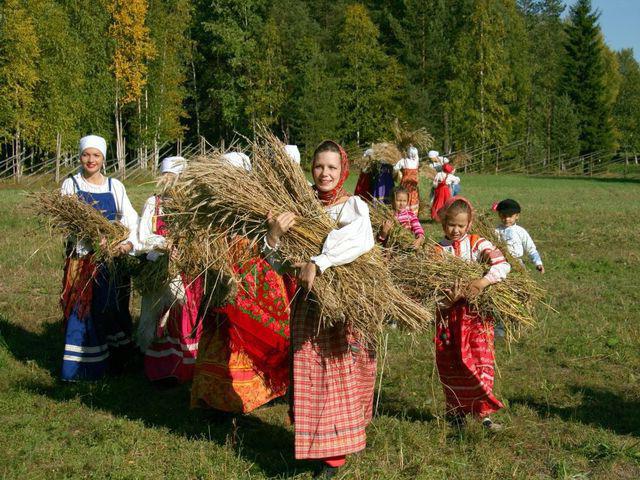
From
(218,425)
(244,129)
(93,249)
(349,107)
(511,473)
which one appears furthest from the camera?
(349,107)

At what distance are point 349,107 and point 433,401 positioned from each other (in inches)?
1633

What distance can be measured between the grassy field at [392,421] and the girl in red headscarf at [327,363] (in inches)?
9.3

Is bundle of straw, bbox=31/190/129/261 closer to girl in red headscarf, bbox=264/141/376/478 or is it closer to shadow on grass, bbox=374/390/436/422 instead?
girl in red headscarf, bbox=264/141/376/478

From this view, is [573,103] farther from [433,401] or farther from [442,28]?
[433,401]

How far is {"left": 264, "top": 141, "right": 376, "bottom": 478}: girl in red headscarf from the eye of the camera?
405cm

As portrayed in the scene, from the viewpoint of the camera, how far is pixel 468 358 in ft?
15.8

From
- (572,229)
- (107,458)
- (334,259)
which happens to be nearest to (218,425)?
(107,458)

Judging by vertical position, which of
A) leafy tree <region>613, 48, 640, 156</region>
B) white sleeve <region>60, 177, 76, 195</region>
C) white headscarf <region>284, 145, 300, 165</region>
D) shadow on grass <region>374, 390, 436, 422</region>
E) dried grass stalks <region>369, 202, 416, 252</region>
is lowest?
shadow on grass <region>374, 390, 436, 422</region>

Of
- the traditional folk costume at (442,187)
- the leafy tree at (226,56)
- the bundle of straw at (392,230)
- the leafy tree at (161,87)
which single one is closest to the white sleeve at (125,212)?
the bundle of straw at (392,230)

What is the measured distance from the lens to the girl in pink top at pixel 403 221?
18.2 ft

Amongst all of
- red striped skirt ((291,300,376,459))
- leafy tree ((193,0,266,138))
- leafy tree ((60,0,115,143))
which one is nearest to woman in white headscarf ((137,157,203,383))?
red striped skirt ((291,300,376,459))

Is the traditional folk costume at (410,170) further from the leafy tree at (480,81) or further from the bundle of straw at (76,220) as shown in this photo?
the leafy tree at (480,81)

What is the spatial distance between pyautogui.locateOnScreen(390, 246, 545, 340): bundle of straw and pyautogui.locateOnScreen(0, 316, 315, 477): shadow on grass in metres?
1.18

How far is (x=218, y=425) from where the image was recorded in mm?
5055
